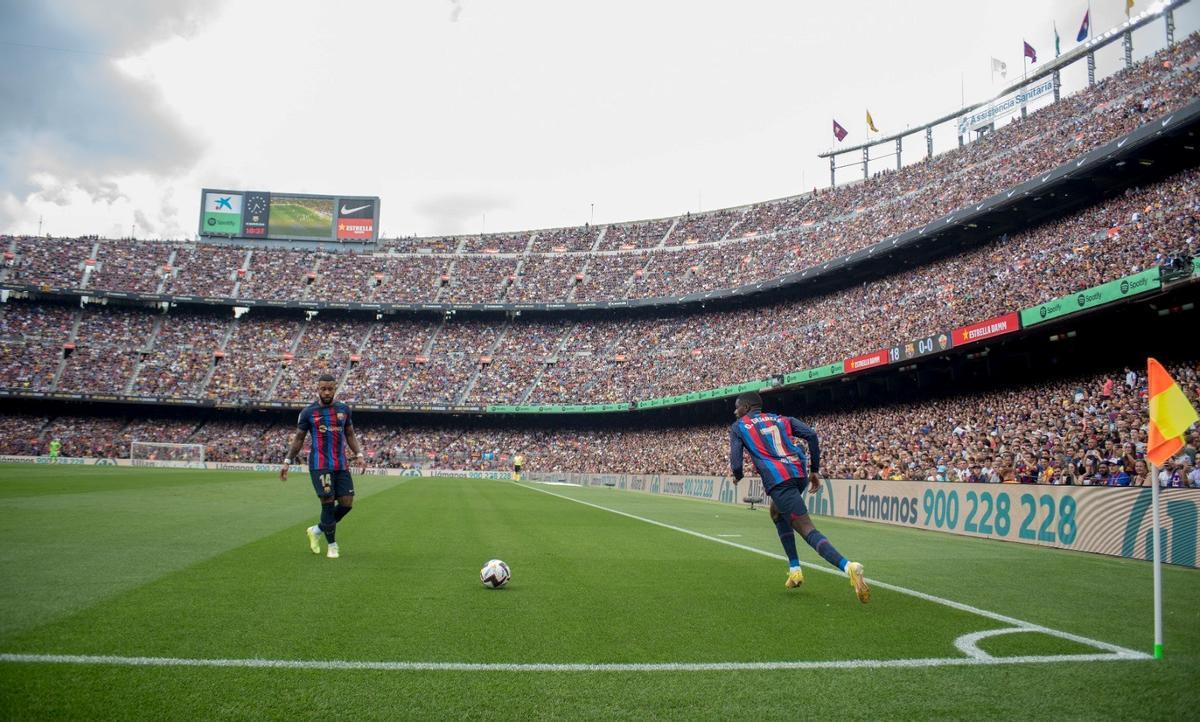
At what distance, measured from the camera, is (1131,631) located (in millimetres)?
6363

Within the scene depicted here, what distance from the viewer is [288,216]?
75.1 m

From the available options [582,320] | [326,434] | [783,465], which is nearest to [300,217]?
[582,320]

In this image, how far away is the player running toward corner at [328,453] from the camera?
32.3 feet

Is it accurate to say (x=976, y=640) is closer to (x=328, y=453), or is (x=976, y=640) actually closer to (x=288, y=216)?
(x=328, y=453)

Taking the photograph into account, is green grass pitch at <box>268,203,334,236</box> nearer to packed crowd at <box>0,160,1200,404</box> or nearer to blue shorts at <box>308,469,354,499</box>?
packed crowd at <box>0,160,1200,404</box>

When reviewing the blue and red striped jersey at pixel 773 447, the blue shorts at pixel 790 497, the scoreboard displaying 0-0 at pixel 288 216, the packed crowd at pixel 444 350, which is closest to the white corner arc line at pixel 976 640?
the blue shorts at pixel 790 497

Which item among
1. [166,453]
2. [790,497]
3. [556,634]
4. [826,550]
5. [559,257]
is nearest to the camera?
[556,634]

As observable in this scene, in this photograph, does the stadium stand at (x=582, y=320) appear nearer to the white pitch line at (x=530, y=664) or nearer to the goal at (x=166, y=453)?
the goal at (x=166, y=453)

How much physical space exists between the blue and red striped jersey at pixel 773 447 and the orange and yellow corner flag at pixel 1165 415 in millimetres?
2888

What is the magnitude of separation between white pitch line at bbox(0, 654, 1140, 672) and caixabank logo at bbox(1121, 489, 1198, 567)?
8.19m

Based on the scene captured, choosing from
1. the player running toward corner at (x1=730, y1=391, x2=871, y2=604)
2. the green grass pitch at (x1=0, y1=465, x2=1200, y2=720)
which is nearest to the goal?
the green grass pitch at (x1=0, y1=465, x2=1200, y2=720)

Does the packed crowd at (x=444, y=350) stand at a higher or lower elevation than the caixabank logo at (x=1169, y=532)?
higher

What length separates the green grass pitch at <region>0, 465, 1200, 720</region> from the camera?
4.19m

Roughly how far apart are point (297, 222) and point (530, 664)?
77457 mm
